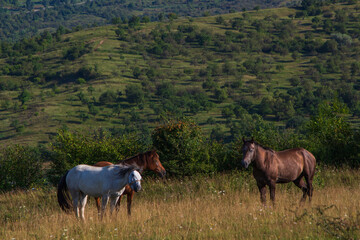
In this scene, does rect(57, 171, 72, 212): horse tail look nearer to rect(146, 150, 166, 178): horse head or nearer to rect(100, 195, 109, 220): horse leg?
rect(100, 195, 109, 220): horse leg

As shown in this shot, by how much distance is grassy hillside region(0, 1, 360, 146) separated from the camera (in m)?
122

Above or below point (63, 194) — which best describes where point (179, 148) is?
below

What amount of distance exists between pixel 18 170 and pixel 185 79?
13833 centimetres

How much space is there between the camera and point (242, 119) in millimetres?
114000

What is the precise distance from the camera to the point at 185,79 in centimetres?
16188

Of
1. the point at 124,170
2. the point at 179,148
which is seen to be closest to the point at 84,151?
the point at 179,148

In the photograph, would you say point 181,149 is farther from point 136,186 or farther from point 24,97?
point 24,97

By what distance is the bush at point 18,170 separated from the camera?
2480 centimetres

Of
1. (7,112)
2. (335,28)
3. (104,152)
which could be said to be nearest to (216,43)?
(335,28)

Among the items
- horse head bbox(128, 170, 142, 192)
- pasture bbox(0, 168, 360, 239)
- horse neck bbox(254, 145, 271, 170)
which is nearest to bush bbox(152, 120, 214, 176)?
pasture bbox(0, 168, 360, 239)

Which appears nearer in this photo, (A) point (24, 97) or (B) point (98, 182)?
(B) point (98, 182)

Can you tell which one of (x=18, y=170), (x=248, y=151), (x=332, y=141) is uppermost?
(x=248, y=151)

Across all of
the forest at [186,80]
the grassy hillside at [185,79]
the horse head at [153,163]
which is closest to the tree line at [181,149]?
the horse head at [153,163]

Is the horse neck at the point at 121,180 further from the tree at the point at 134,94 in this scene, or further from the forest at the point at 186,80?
the tree at the point at 134,94
